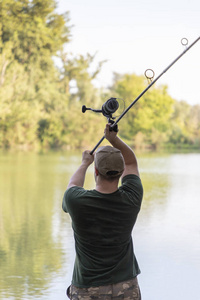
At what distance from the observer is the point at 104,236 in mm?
2143

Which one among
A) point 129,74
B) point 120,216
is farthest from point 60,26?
point 120,216

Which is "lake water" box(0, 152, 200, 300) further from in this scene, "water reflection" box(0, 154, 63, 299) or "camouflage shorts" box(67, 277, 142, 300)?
"camouflage shorts" box(67, 277, 142, 300)

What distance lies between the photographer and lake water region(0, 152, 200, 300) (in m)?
4.82

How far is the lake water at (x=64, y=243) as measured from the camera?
4816 millimetres

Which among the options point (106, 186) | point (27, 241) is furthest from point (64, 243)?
point (106, 186)

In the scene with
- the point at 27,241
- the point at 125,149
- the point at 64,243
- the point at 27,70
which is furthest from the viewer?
the point at 27,70

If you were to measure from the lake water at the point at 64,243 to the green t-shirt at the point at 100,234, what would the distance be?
2.42 meters

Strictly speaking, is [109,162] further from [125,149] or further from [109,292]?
[109,292]

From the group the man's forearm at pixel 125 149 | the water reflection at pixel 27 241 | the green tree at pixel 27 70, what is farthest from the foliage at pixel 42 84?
the man's forearm at pixel 125 149

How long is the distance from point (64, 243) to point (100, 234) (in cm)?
460

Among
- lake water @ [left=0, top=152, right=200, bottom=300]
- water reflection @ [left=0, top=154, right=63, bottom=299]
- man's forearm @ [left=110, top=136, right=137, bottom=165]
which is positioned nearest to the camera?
man's forearm @ [left=110, top=136, right=137, bottom=165]

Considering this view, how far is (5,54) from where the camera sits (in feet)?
98.0

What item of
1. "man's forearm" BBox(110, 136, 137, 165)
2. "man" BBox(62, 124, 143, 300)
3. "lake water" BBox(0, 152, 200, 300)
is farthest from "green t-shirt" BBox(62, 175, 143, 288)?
"lake water" BBox(0, 152, 200, 300)

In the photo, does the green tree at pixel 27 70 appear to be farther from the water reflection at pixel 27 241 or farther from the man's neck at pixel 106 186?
the man's neck at pixel 106 186
